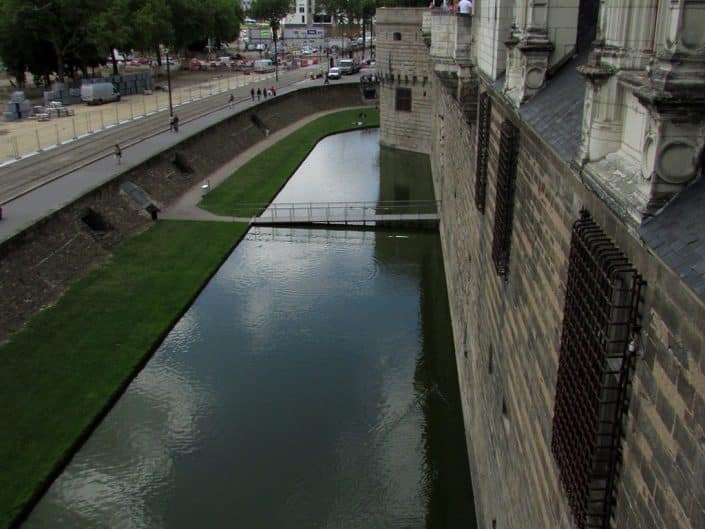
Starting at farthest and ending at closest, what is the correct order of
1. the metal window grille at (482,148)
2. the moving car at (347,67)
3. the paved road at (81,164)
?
1. the moving car at (347,67)
2. the paved road at (81,164)
3. the metal window grille at (482,148)

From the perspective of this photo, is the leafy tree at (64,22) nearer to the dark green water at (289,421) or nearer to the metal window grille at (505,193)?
the dark green water at (289,421)

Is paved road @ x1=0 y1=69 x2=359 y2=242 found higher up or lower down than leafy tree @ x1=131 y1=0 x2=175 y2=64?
lower down

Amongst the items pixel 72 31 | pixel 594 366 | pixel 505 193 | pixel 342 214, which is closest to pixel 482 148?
pixel 505 193

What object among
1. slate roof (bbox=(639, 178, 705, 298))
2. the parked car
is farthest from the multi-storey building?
the parked car

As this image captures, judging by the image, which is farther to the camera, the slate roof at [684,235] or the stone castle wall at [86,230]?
the stone castle wall at [86,230]

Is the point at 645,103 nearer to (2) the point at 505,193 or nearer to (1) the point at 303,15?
(2) the point at 505,193

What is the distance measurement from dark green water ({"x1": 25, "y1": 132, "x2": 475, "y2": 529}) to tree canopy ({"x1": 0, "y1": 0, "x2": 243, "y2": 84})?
149 feet

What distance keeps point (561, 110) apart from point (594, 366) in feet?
12.1

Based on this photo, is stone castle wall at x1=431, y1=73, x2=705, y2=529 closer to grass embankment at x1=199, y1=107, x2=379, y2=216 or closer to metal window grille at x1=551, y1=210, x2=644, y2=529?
metal window grille at x1=551, y1=210, x2=644, y2=529

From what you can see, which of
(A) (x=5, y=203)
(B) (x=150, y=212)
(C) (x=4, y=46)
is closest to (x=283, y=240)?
(B) (x=150, y=212)

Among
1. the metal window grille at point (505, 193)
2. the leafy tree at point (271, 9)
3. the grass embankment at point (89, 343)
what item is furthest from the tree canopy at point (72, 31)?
the metal window grille at point (505, 193)

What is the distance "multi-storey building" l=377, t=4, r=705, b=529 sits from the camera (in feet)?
15.3

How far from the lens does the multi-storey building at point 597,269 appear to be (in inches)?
184

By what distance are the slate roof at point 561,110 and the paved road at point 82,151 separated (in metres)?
25.2
